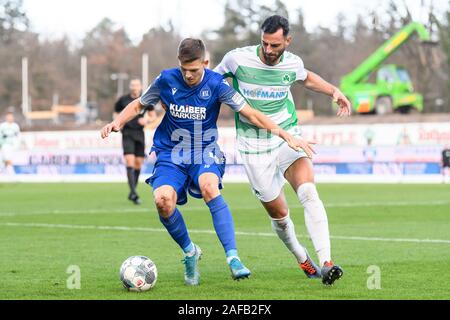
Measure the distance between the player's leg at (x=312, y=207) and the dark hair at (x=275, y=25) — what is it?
112 cm

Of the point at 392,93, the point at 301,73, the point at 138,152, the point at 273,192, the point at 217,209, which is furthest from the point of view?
the point at 392,93

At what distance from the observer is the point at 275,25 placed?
8148 millimetres

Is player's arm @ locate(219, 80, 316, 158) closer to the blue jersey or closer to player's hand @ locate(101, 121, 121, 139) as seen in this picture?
the blue jersey

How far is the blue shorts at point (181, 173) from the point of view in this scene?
814cm

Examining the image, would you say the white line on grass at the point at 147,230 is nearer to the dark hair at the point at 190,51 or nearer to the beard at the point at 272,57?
the beard at the point at 272,57

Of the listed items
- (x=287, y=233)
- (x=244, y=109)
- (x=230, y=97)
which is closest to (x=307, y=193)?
(x=287, y=233)

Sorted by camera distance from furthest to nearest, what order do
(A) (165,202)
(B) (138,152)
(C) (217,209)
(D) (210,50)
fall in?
(D) (210,50), (B) (138,152), (C) (217,209), (A) (165,202)

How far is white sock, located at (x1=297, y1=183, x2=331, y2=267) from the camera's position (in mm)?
7989

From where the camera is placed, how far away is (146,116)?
19828 mm

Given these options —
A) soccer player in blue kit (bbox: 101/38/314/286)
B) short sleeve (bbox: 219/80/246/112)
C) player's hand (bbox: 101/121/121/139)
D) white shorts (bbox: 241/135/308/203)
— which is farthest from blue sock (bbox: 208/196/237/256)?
player's hand (bbox: 101/121/121/139)

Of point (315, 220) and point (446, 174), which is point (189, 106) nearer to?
point (315, 220)

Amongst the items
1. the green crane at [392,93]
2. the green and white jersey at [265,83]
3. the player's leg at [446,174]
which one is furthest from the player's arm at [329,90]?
the green crane at [392,93]

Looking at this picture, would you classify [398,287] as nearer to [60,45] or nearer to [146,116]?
[146,116]

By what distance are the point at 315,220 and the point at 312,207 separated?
0.12 metres
